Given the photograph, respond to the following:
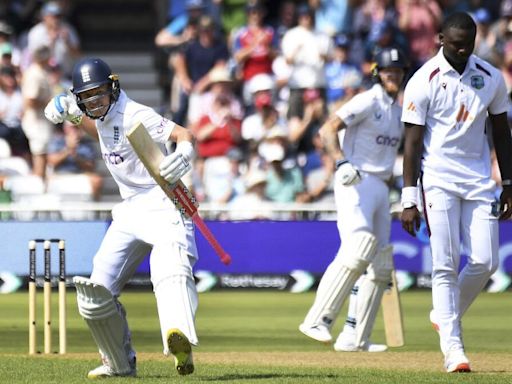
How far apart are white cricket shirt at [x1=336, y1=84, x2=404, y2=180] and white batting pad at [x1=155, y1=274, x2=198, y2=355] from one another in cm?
261

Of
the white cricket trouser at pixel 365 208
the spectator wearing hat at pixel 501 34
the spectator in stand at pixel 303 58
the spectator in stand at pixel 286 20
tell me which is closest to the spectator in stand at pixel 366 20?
the spectator in stand at pixel 303 58

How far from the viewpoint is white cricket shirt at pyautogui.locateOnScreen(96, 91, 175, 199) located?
8.13 m

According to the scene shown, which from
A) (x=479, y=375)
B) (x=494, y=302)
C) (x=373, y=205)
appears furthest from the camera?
(x=494, y=302)

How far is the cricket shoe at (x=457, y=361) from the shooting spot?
8.06 meters

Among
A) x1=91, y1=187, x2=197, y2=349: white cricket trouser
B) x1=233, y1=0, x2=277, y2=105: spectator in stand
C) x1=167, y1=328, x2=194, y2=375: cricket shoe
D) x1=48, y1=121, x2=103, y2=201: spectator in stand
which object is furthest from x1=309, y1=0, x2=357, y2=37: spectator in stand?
x1=167, y1=328, x2=194, y2=375: cricket shoe

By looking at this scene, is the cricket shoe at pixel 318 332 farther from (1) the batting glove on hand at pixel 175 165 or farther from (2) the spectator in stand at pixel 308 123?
(2) the spectator in stand at pixel 308 123

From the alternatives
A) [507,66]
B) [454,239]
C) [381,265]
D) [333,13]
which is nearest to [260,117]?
[333,13]

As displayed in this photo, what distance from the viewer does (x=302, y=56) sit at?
57.4 ft

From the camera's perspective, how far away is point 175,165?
25.4 ft

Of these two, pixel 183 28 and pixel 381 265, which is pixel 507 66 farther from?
pixel 381 265

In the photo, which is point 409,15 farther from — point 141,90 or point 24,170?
point 24,170

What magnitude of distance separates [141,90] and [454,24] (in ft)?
39.0

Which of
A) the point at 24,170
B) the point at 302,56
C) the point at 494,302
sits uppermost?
the point at 302,56

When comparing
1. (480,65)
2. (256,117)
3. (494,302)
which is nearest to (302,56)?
(256,117)
